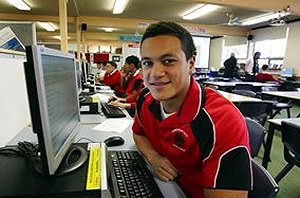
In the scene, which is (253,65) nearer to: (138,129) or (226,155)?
(138,129)

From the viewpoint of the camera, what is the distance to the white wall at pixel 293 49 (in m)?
7.94

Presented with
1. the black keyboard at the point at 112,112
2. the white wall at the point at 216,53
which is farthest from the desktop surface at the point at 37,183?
the white wall at the point at 216,53

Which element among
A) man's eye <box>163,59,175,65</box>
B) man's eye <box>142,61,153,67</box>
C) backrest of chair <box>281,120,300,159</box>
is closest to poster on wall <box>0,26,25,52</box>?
man's eye <box>142,61,153,67</box>

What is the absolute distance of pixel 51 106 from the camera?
25.5 inches

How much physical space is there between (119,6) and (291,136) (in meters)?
6.19

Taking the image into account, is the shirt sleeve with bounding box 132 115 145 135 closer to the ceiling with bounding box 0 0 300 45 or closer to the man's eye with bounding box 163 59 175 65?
the man's eye with bounding box 163 59 175 65

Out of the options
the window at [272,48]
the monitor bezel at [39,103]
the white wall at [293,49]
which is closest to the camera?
the monitor bezel at [39,103]

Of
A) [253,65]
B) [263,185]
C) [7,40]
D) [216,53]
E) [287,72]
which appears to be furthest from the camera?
[216,53]

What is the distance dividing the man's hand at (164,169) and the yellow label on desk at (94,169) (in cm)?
25

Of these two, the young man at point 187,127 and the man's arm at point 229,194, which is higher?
the young man at point 187,127

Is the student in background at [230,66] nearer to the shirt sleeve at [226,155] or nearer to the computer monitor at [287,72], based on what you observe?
the computer monitor at [287,72]

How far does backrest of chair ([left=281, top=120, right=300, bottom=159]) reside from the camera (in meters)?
1.82

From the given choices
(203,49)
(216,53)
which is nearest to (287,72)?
(203,49)

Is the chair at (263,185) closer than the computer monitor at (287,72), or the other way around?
the chair at (263,185)
